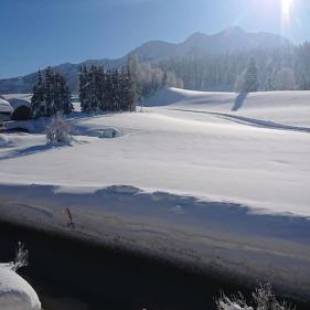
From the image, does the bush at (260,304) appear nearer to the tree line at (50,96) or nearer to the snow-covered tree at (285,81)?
the tree line at (50,96)

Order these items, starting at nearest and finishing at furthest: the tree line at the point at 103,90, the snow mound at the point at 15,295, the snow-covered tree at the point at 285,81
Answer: the snow mound at the point at 15,295 → the tree line at the point at 103,90 → the snow-covered tree at the point at 285,81

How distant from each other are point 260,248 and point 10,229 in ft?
28.4

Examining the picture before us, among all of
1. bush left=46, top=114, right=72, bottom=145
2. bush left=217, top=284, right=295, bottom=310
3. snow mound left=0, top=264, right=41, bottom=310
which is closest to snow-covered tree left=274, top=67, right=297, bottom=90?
bush left=46, top=114, right=72, bottom=145

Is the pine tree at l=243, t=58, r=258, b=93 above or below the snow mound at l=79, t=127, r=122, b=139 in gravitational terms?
above

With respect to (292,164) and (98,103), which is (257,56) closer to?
(98,103)

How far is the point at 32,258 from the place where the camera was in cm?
1245

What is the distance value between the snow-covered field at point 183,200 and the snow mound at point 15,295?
168 inches

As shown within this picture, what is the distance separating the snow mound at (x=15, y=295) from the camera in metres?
7.81

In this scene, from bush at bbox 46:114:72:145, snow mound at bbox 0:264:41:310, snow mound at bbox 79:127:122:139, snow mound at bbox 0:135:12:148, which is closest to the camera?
snow mound at bbox 0:264:41:310

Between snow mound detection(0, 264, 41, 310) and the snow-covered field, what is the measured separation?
4263mm

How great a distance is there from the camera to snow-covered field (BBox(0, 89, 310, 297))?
10297 mm

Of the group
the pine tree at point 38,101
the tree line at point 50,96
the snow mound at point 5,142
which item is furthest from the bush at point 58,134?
the pine tree at point 38,101

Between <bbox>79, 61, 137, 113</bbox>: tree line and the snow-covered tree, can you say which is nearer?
<bbox>79, 61, 137, 113</bbox>: tree line

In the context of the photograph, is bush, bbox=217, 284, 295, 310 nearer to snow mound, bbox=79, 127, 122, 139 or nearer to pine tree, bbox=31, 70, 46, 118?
snow mound, bbox=79, 127, 122, 139
